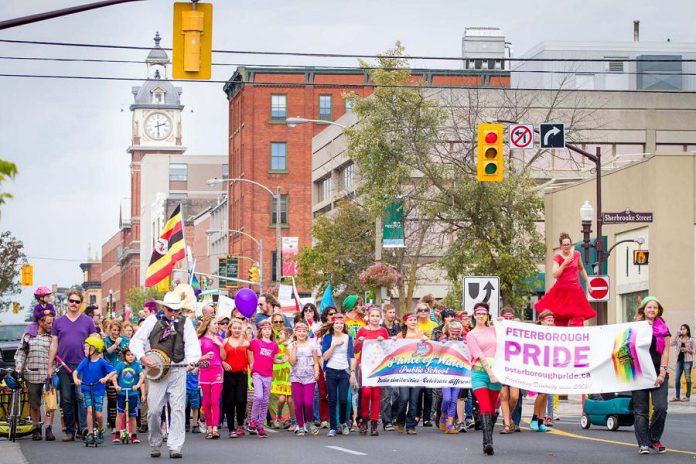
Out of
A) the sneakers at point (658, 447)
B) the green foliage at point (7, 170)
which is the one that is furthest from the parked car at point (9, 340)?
the green foliage at point (7, 170)

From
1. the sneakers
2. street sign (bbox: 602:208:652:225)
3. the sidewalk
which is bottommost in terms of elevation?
the sidewalk

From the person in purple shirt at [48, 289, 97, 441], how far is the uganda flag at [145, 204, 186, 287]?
16640mm

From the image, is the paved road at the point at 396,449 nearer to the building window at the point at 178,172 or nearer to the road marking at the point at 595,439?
the road marking at the point at 595,439

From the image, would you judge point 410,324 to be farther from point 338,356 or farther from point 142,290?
point 142,290

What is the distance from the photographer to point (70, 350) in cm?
2000

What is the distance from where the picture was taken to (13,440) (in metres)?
20.0

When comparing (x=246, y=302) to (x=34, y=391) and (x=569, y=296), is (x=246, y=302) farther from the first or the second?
(x=569, y=296)

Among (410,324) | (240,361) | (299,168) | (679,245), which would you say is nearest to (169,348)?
(240,361)

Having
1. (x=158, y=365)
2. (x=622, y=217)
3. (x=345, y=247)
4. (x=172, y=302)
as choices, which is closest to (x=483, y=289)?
(x=622, y=217)

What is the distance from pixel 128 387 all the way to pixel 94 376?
0.51 metres

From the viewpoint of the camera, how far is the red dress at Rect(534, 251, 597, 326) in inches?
765

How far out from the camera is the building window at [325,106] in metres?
97.1

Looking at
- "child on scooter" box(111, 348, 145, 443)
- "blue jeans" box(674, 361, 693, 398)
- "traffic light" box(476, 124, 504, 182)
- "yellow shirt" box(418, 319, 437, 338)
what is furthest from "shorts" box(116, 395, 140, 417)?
"blue jeans" box(674, 361, 693, 398)

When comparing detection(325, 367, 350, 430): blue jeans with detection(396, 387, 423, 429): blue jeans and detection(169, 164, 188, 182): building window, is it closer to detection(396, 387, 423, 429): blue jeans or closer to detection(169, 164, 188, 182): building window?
detection(396, 387, 423, 429): blue jeans
